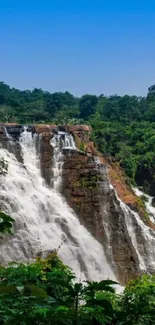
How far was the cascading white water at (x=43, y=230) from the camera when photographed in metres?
17.0

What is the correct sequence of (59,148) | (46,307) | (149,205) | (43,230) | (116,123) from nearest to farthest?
(46,307)
(43,230)
(59,148)
(149,205)
(116,123)

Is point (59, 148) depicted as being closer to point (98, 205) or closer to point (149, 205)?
point (98, 205)

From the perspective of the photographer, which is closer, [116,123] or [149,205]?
[149,205]

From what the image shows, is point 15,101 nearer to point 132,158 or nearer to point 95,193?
point 132,158

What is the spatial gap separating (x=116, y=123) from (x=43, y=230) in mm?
28052

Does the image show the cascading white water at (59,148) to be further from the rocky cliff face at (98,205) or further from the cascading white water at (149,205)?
the cascading white water at (149,205)

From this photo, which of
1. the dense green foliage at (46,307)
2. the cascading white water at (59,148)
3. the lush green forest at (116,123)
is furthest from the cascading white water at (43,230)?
the dense green foliage at (46,307)

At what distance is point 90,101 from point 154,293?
5395 cm

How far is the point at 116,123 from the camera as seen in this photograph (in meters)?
45.1

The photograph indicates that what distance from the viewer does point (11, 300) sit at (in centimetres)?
290

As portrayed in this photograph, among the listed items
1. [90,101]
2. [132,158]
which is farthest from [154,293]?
[90,101]

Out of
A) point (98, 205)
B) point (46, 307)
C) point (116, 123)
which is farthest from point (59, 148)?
point (116, 123)

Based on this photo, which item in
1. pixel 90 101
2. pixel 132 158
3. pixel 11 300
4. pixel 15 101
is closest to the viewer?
pixel 11 300

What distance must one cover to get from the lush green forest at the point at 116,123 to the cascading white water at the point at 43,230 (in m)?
13.4
